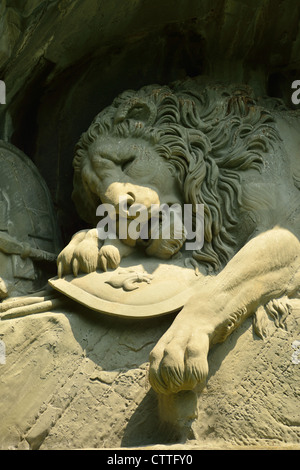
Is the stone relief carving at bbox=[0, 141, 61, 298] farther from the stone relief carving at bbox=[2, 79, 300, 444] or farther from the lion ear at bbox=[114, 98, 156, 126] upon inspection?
the lion ear at bbox=[114, 98, 156, 126]

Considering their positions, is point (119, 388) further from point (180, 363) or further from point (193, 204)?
point (193, 204)

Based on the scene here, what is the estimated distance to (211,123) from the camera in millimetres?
3639

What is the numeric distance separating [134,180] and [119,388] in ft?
2.78

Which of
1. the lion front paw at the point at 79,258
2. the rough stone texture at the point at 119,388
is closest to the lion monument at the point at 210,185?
the lion front paw at the point at 79,258

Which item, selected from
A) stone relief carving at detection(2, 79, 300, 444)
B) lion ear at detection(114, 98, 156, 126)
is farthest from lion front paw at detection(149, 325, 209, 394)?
lion ear at detection(114, 98, 156, 126)

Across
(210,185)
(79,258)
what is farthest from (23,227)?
(210,185)

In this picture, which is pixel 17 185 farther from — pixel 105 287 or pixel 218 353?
pixel 218 353

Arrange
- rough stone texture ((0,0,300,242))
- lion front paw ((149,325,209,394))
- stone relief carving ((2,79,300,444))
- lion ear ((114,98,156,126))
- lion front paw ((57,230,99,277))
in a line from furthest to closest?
rough stone texture ((0,0,300,242)) → lion ear ((114,98,156,126)) → lion front paw ((57,230,99,277)) → stone relief carving ((2,79,300,444)) → lion front paw ((149,325,209,394))

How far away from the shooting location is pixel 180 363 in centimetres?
295

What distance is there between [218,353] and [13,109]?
1.42 meters

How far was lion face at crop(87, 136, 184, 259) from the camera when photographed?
3.41 meters

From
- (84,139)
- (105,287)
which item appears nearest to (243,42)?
(84,139)

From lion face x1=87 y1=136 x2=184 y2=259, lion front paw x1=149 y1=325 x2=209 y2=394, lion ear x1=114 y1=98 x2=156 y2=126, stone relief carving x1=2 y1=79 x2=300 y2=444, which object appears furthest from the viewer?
lion ear x1=114 y1=98 x2=156 y2=126

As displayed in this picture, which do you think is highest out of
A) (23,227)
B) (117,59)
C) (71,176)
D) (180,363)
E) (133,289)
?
(117,59)
